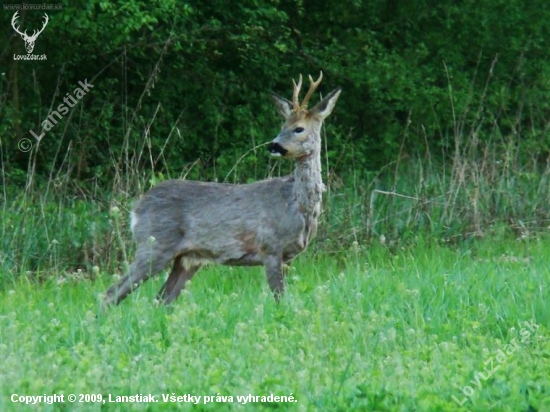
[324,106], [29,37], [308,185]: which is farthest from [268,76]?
[308,185]

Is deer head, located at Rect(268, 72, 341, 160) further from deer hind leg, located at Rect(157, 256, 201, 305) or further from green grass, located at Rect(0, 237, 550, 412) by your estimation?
deer hind leg, located at Rect(157, 256, 201, 305)

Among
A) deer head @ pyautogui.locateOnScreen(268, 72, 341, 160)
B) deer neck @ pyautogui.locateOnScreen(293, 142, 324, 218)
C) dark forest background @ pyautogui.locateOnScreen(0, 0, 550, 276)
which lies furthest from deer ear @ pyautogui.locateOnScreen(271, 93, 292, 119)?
dark forest background @ pyautogui.locateOnScreen(0, 0, 550, 276)

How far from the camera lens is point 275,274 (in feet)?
28.0

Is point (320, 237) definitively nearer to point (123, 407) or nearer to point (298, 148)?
point (298, 148)

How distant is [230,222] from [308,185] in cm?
64

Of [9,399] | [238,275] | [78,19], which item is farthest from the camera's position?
[78,19]

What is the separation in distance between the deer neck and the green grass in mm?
543

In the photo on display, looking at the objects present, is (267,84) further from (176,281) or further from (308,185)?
(176,281)

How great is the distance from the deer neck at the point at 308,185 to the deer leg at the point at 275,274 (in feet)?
1.45

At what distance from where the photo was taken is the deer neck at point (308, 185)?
884 centimetres

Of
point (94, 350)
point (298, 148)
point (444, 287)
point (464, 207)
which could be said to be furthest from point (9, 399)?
point (464, 207)

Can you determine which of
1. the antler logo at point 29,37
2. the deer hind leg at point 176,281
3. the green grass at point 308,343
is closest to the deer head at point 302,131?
the green grass at point 308,343

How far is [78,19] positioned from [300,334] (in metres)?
5.93

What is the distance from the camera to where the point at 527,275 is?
8469 millimetres
